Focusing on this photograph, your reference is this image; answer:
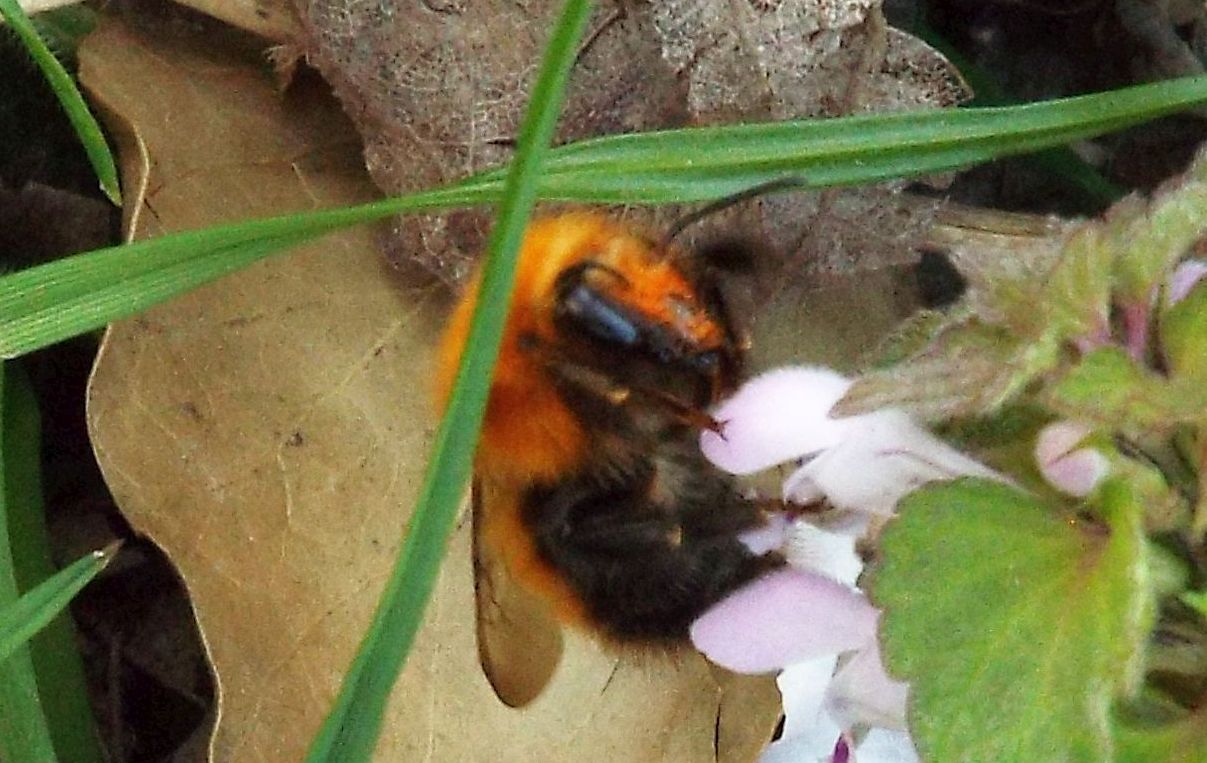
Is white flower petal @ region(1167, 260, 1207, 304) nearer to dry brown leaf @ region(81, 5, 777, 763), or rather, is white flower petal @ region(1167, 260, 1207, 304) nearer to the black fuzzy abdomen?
the black fuzzy abdomen

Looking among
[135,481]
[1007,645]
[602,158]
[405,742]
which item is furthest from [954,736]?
[135,481]

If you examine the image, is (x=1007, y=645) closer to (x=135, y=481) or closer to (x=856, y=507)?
(x=856, y=507)

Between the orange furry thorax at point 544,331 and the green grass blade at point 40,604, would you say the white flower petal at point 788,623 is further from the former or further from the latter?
the green grass blade at point 40,604

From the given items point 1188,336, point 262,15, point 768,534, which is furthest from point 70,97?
point 1188,336

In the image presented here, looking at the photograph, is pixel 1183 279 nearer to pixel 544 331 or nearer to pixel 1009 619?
pixel 1009 619

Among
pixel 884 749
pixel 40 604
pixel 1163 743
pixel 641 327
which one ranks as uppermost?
pixel 641 327

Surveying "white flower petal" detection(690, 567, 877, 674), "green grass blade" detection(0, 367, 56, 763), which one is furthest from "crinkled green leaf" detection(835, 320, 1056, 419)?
"green grass blade" detection(0, 367, 56, 763)
